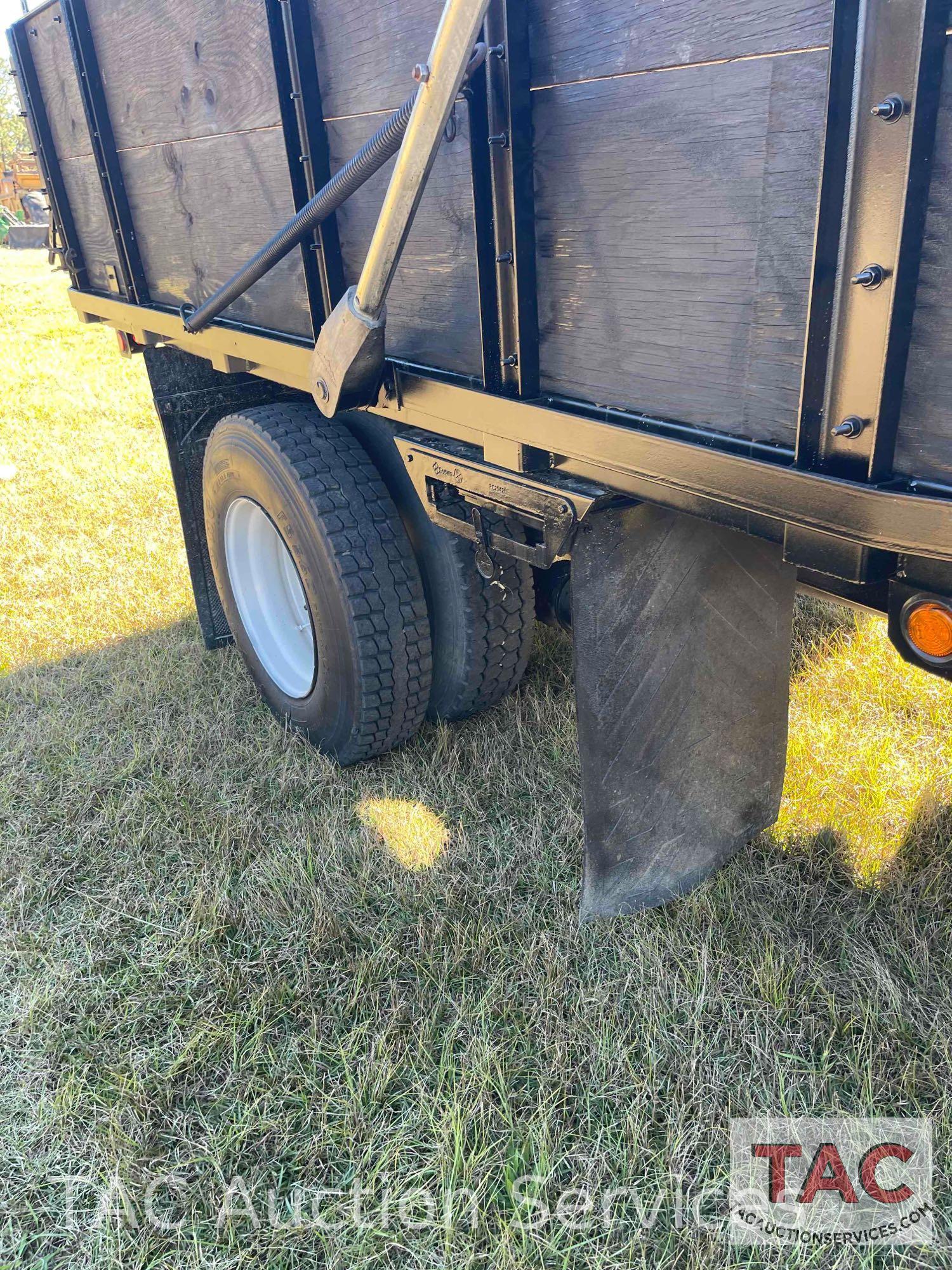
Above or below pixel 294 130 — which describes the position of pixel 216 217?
below

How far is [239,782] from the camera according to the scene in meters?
2.92

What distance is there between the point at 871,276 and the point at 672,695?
3.58 ft

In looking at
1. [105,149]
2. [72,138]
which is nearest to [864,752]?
[105,149]

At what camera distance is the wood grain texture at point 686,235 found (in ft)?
4.25

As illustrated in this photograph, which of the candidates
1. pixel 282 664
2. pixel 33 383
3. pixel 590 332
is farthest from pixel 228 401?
pixel 33 383

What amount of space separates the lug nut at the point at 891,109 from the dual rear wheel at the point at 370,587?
152 centimetres

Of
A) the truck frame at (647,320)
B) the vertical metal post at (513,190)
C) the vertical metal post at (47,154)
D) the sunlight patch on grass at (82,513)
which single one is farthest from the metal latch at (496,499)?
the vertical metal post at (47,154)

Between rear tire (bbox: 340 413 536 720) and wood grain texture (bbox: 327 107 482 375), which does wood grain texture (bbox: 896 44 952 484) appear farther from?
rear tire (bbox: 340 413 536 720)

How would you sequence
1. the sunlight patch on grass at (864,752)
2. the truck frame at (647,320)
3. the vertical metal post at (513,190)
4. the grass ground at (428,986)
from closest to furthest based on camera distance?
the truck frame at (647,320) → the vertical metal post at (513,190) → the grass ground at (428,986) → the sunlight patch on grass at (864,752)

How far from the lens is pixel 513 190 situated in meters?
1.65

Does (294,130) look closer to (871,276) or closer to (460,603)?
(460,603)

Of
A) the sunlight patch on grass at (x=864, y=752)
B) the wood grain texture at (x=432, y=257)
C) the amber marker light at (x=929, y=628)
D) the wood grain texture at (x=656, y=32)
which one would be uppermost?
the wood grain texture at (x=656, y=32)

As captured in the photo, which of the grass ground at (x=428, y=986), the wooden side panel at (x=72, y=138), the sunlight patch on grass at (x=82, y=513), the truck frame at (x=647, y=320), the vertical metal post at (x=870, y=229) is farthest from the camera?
the sunlight patch on grass at (x=82, y=513)

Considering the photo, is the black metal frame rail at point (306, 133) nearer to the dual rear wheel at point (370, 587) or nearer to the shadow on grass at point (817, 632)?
the dual rear wheel at point (370, 587)
